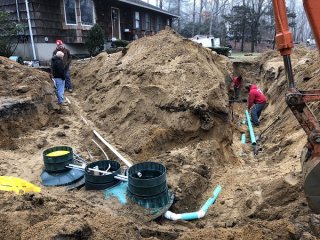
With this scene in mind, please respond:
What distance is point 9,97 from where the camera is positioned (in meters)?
8.56

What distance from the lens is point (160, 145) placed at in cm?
734

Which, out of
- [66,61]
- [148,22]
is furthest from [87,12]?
[148,22]

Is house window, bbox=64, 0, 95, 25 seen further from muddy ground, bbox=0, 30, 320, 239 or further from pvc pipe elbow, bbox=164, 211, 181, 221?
pvc pipe elbow, bbox=164, 211, 181, 221

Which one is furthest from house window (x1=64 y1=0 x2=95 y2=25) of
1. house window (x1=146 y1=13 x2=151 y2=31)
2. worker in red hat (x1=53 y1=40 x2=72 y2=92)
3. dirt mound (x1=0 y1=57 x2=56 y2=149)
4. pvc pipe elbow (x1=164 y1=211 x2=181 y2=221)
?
pvc pipe elbow (x1=164 y1=211 x2=181 y2=221)

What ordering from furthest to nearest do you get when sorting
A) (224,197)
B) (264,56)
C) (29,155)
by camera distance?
(264,56) < (29,155) < (224,197)

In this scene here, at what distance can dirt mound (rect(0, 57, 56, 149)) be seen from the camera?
786 cm

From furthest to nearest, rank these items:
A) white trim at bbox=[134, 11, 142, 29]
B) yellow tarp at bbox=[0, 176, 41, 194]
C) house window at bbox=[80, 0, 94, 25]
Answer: white trim at bbox=[134, 11, 142, 29], house window at bbox=[80, 0, 94, 25], yellow tarp at bbox=[0, 176, 41, 194]

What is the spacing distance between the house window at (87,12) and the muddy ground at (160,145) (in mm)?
7256

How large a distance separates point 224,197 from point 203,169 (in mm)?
771

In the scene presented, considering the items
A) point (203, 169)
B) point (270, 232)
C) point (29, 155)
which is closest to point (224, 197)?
point (203, 169)

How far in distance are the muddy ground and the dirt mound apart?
0.03 metres

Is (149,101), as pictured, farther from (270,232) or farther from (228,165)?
(270,232)

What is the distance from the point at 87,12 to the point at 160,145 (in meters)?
13.6

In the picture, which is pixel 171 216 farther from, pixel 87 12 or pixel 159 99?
pixel 87 12
